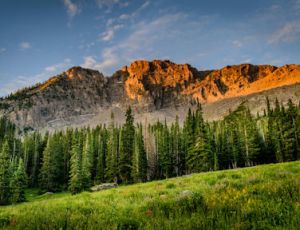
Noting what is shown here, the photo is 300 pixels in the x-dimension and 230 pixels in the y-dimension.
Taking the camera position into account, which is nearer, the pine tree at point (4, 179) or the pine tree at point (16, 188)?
the pine tree at point (16, 188)

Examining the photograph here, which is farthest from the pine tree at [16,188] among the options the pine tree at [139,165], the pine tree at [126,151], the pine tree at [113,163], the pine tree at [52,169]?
the pine tree at [139,165]

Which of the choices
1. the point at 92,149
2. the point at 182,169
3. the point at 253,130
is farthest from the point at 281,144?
the point at 92,149

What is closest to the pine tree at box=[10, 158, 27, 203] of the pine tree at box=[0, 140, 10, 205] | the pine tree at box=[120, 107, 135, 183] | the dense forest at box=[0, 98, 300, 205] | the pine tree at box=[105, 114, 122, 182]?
the dense forest at box=[0, 98, 300, 205]

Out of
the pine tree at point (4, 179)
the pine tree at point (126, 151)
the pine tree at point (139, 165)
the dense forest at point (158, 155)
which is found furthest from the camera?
the pine tree at point (126, 151)

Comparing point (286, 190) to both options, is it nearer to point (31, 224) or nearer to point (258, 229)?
point (258, 229)

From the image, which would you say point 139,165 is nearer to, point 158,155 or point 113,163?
point 113,163

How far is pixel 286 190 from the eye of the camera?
7.23 metres

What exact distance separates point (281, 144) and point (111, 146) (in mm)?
45122

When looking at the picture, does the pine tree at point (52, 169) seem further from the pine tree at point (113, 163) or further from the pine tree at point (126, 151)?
the pine tree at point (126, 151)

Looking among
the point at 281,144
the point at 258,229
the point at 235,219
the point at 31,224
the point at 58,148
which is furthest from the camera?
the point at 58,148

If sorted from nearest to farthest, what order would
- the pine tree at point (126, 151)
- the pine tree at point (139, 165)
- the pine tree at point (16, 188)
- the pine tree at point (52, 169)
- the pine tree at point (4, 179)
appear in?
the pine tree at point (16, 188) < the pine tree at point (4, 179) < the pine tree at point (139, 165) < the pine tree at point (126, 151) < the pine tree at point (52, 169)

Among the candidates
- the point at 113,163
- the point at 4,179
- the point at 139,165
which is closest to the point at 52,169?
the point at 113,163

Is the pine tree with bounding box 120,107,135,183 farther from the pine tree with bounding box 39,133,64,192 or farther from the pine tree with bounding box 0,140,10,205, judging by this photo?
the pine tree with bounding box 0,140,10,205

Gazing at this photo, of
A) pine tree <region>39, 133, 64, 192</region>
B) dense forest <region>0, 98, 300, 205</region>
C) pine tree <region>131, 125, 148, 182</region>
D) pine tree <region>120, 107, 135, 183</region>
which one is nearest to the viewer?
dense forest <region>0, 98, 300, 205</region>
